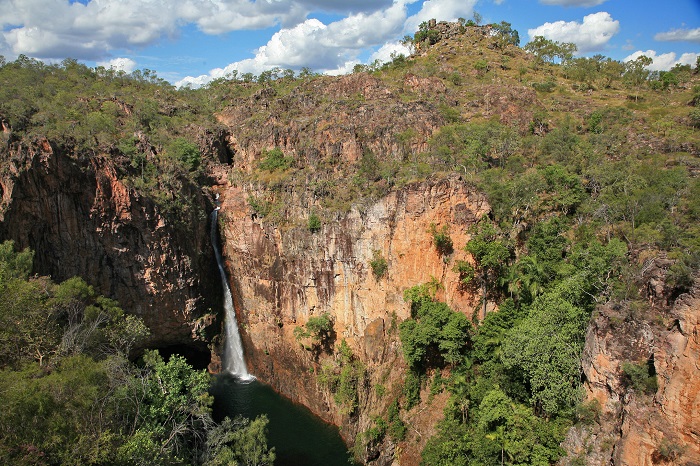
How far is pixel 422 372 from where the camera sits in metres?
25.0

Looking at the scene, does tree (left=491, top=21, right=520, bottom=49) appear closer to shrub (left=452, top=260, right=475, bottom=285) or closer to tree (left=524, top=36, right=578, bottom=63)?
tree (left=524, top=36, right=578, bottom=63)

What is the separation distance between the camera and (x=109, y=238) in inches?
1089

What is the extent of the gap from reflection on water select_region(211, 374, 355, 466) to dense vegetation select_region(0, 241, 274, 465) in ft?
15.0

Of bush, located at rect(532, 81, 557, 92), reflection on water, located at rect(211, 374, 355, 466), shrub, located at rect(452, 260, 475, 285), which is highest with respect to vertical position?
bush, located at rect(532, 81, 557, 92)

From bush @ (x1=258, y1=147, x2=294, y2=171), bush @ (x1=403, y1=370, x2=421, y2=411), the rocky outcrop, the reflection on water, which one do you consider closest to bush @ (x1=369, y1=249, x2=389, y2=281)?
bush @ (x1=403, y1=370, x2=421, y2=411)

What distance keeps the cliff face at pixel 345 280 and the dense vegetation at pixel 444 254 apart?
789 mm

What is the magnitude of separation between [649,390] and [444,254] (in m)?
12.4

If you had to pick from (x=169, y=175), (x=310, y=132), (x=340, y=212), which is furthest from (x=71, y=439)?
(x=310, y=132)

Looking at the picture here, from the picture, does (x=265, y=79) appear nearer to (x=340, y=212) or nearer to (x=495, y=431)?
(x=340, y=212)

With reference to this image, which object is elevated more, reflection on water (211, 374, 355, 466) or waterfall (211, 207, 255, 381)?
waterfall (211, 207, 255, 381)

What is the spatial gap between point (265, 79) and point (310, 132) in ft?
73.5

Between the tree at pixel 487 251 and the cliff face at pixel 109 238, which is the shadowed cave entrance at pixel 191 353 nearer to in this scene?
the cliff face at pixel 109 238

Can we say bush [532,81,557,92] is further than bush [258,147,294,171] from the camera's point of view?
Yes

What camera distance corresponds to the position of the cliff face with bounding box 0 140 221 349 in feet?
78.6
